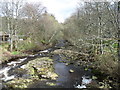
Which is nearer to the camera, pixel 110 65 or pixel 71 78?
pixel 110 65

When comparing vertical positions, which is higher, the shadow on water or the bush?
the bush

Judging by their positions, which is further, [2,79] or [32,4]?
[32,4]

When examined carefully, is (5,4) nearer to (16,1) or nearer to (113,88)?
(16,1)

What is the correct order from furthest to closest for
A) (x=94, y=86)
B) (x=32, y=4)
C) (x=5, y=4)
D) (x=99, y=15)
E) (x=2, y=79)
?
1. (x=32, y=4)
2. (x=5, y=4)
3. (x=99, y=15)
4. (x=2, y=79)
5. (x=94, y=86)

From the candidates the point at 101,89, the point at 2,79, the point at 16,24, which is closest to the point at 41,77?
the point at 2,79

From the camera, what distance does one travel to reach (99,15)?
55.3ft

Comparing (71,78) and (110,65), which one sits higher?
(110,65)

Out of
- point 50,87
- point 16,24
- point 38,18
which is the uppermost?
point 38,18

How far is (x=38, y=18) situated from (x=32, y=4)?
3.79 meters

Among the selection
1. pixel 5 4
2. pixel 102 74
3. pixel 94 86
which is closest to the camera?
pixel 94 86

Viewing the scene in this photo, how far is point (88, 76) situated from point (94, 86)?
7.31ft

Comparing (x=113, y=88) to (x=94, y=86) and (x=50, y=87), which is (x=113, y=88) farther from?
(x=50, y=87)

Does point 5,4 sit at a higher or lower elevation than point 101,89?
higher

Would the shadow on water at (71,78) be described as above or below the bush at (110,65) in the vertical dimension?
below
